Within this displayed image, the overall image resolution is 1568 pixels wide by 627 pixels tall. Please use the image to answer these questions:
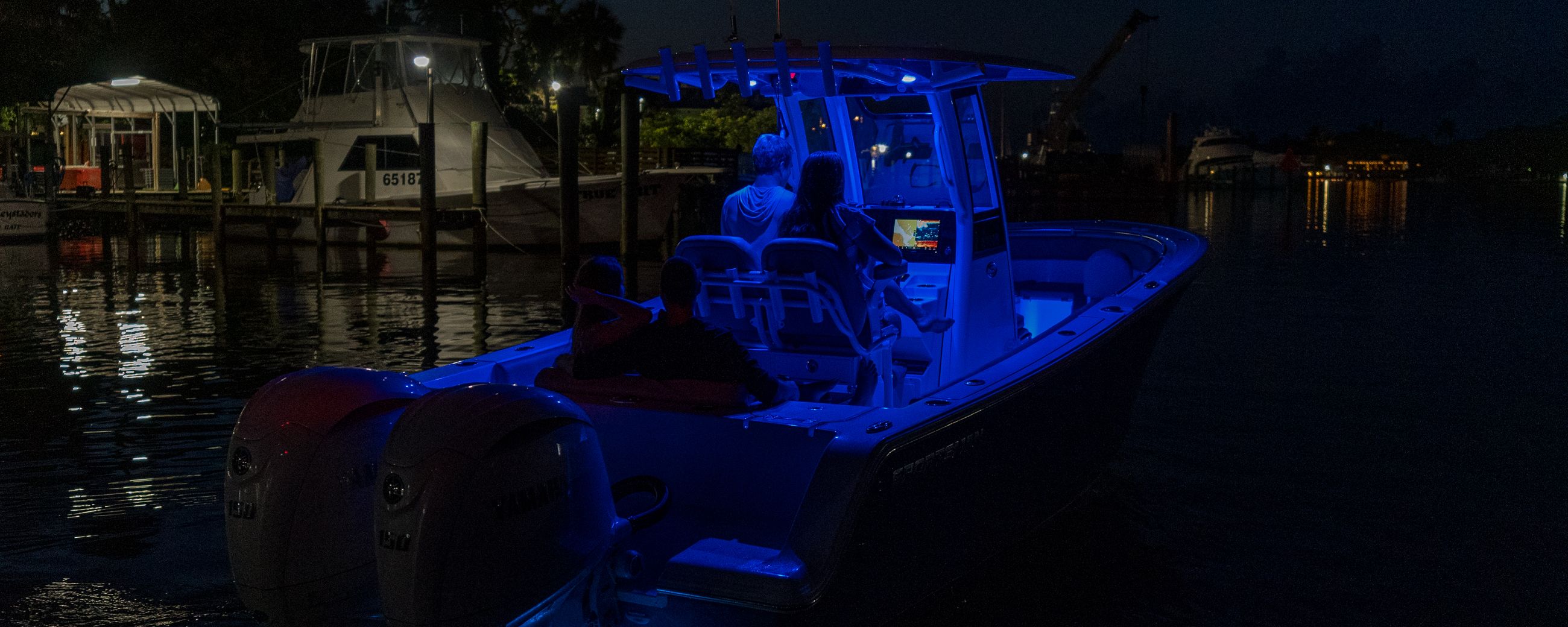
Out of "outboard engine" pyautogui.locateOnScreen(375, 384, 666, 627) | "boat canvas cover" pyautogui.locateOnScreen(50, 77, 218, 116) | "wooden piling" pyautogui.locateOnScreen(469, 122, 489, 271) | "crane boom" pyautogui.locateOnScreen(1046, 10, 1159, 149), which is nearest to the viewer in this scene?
"outboard engine" pyautogui.locateOnScreen(375, 384, 666, 627)

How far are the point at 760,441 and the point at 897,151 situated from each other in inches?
107

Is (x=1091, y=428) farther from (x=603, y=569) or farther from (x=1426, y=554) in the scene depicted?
(x=603, y=569)

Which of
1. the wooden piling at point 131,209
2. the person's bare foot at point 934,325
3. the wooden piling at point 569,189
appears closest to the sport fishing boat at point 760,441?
the person's bare foot at point 934,325

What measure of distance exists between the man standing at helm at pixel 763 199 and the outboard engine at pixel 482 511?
8.17 ft

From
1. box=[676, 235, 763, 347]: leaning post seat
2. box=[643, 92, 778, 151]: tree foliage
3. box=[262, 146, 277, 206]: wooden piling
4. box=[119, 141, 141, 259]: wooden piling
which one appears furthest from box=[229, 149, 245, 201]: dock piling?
box=[676, 235, 763, 347]: leaning post seat

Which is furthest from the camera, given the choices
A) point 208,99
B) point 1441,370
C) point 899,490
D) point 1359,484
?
point 208,99

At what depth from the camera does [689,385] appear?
4.57 metres

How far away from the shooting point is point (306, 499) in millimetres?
3705

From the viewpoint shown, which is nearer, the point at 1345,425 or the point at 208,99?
the point at 1345,425

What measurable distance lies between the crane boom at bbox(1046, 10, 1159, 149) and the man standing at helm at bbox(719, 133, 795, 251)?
61.1m

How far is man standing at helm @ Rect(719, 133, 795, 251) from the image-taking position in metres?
5.95

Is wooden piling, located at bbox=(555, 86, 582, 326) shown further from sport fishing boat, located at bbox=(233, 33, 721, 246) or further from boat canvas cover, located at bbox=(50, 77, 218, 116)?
boat canvas cover, located at bbox=(50, 77, 218, 116)

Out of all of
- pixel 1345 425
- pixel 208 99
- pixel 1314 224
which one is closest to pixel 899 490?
pixel 1345 425

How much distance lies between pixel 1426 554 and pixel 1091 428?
170 centimetres
